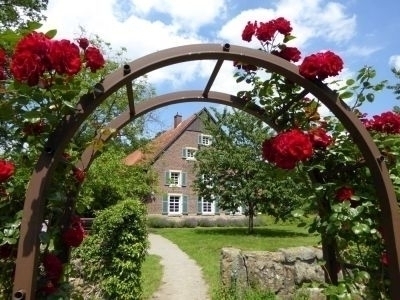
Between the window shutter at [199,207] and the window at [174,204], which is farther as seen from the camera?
the window shutter at [199,207]

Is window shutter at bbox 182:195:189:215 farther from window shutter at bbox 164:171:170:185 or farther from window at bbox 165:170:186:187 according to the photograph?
window shutter at bbox 164:171:170:185

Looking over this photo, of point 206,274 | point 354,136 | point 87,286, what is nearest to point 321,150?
point 354,136

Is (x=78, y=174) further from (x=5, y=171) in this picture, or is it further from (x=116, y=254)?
(x=116, y=254)

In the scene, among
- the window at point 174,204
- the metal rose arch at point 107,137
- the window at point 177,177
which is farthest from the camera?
the window at point 177,177

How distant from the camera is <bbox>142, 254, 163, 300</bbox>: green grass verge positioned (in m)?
8.82

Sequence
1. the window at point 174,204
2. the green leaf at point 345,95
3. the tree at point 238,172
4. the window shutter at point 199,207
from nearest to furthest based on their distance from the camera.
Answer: the green leaf at point 345,95, the tree at point 238,172, the window at point 174,204, the window shutter at point 199,207

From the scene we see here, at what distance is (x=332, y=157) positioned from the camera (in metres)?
2.93

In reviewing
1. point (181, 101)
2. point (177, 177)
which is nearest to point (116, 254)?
point (181, 101)

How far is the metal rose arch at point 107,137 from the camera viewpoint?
1.98m

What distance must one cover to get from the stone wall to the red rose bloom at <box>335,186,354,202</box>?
200 inches

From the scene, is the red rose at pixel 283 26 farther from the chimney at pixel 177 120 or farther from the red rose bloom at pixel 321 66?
the chimney at pixel 177 120

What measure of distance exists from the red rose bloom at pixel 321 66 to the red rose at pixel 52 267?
5.77 ft

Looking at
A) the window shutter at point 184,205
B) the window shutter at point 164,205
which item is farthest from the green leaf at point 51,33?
the window shutter at point 184,205

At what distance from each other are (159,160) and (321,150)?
30.3 metres
